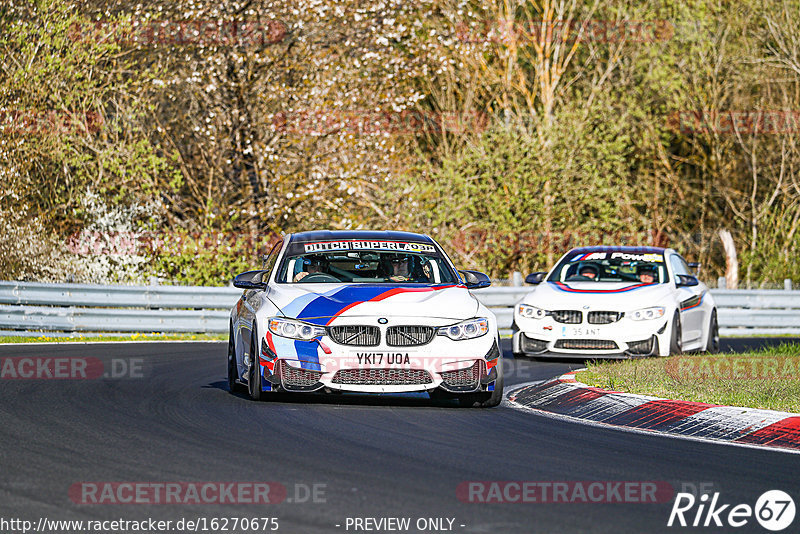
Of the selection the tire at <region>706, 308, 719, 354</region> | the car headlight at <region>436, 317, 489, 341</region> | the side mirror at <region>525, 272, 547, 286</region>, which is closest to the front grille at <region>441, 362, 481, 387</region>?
the car headlight at <region>436, 317, 489, 341</region>

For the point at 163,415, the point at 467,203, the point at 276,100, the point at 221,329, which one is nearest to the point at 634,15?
the point at 467,203

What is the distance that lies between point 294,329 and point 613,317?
686 centimetres

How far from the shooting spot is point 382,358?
1102cm

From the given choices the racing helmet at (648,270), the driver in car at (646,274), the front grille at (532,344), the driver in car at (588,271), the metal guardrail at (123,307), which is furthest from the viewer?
the metal guardrail at (123,307)

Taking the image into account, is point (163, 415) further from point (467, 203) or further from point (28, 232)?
point (467, 203)

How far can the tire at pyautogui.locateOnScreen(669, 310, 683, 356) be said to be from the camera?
17047 millimetres

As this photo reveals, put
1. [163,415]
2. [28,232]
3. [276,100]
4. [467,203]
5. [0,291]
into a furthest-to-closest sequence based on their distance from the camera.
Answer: [467,203], [276,100], [28,232], [0,291], [163,415]

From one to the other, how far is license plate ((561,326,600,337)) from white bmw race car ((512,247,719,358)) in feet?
0.04

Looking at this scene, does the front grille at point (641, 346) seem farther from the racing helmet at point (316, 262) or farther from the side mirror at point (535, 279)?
the racing helmet at point (316, 262)

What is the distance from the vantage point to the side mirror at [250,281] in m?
12.4

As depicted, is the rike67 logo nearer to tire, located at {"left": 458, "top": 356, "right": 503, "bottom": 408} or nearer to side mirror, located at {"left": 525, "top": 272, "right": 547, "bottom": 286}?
tire, located at {"left": 458, "top": 356, "right": 503, "bottom": 408}

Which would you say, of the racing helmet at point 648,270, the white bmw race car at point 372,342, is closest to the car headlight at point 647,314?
the racing helmet at point 648,270

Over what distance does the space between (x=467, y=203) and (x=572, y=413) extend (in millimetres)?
18988

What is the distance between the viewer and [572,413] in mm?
11570
